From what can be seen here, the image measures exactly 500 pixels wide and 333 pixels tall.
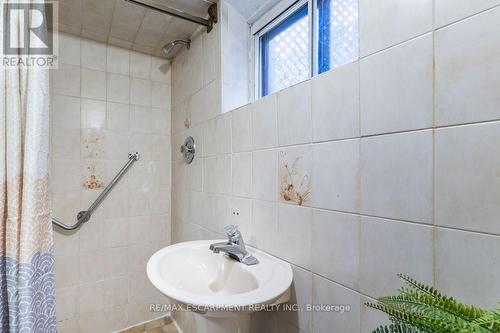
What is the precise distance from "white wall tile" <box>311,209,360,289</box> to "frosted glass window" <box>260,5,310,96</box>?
59 centimetres

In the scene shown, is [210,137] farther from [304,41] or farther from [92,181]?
[92,181]

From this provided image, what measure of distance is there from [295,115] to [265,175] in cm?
26

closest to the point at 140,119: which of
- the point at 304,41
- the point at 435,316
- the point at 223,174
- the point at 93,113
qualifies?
the point at 93,113

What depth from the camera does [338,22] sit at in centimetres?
89

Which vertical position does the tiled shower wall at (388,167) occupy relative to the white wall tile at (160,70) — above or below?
below

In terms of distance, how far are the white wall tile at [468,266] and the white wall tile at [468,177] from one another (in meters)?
0.02

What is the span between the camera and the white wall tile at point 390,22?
1.78 ft

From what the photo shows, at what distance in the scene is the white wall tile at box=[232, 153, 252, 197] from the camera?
3.51ft

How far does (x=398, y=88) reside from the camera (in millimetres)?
582

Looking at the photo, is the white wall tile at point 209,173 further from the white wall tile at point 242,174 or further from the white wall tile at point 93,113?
the white wall tile at point 93,113

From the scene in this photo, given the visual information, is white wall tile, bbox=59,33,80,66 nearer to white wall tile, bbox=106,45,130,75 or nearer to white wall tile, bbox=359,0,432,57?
white wall tile, bbox=106,45,130,75

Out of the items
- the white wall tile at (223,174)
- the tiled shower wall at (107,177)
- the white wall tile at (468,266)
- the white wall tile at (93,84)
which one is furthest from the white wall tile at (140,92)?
the white wall tile at (468,266)

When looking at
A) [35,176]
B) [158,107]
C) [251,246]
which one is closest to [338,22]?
[251,246]

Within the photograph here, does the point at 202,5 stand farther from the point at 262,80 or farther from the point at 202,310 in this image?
the point at 202,310
